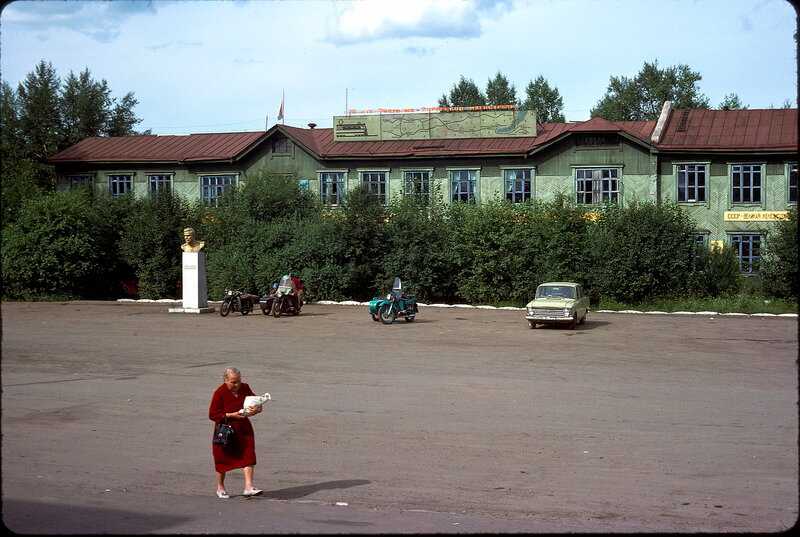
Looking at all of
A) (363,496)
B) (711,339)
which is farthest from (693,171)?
(363,496)

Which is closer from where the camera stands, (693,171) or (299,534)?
(299,534)

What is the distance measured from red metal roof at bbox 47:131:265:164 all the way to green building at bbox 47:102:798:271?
104 millimetres

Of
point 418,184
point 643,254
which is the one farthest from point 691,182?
point 418,184

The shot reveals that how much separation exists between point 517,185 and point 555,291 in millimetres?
18784

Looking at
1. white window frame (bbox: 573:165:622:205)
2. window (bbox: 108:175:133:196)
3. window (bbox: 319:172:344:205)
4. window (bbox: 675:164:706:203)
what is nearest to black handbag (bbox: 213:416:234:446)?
white window frame (bbox: 573:165:622:205)

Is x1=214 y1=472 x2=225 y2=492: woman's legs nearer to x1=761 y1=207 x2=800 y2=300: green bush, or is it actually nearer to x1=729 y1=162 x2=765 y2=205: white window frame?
x1=761 y1=207 x2=800 y2=300: green bush

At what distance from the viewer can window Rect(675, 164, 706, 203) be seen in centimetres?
4562

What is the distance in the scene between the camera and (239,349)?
23188 millimetres

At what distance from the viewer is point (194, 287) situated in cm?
3569

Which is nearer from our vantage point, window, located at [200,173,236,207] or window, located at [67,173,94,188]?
window, located at [200,173,236,207]

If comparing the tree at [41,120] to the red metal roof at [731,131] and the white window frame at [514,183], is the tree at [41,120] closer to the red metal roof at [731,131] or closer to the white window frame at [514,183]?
the white window frame at [514,183]

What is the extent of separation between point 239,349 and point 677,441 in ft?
45.7

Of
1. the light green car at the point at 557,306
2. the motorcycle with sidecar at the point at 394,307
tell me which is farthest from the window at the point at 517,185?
the motorcycle with sidecar at the point at 394,307

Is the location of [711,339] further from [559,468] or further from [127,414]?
[127,414]
